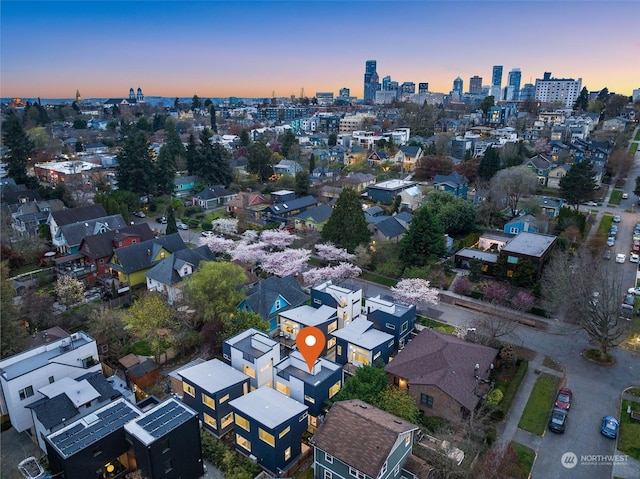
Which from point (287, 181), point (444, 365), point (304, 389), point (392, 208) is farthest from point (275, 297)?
point (287, 181)

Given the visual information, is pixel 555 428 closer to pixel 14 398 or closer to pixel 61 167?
pixel 14 398

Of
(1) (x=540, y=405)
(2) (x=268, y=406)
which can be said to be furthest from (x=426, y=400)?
(2) (x=268, y=406)

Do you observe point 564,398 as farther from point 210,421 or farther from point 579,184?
point 579,184

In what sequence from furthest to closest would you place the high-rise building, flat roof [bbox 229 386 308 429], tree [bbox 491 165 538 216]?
1. the high-rise building
2. tree [bbox 491 165 538 216]
3. flat roof [bbox 229 386 308 429]

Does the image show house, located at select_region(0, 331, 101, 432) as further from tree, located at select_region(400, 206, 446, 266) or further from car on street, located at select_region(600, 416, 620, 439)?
car on street, located at select_region(600, 416, 620, 439)

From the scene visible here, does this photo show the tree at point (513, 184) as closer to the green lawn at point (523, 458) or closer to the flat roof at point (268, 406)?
the green lawn at point (523, 458)

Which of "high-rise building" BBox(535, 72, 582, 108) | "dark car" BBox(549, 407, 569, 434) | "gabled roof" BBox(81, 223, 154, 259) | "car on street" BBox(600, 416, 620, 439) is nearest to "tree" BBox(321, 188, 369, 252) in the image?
"gabled roof" BBox(81, 223, 154, 259)
